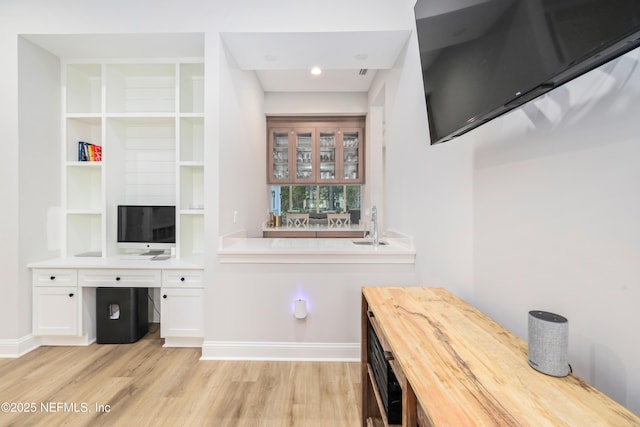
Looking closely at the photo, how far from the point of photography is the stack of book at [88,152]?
2.84 m

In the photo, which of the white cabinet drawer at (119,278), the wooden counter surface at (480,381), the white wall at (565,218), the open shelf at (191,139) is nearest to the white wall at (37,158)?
the white cabinet drawer at (119,278)

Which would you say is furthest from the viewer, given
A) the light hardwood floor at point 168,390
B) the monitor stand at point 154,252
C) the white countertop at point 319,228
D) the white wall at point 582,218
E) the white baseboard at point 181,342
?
the white countertop at point 319,228

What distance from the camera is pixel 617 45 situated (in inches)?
22.7

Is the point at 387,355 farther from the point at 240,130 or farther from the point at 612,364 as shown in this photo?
the point at 240,130

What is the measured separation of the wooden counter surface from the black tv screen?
238 cm

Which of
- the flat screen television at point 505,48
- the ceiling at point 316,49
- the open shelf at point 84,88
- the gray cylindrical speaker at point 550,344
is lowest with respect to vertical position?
the gray cylindrical speaker at point 550,344

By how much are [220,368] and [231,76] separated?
2488mm

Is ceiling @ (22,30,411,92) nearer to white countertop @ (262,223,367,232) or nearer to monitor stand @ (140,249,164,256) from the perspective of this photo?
monitor stand @ (140,249,164,256)

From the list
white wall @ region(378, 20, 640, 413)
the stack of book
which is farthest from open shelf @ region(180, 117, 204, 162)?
white wall @ region(378, 20, 640, 413)

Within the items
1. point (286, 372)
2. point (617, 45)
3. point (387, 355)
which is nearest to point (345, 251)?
point (286, 372)

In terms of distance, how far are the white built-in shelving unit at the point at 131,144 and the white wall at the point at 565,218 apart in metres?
2.37

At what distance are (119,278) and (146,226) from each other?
0.53m

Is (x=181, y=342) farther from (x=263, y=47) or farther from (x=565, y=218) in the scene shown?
(x=565, y=218)

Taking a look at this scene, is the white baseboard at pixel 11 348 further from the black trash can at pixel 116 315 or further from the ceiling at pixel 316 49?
the ceiling at pixel 316 49
